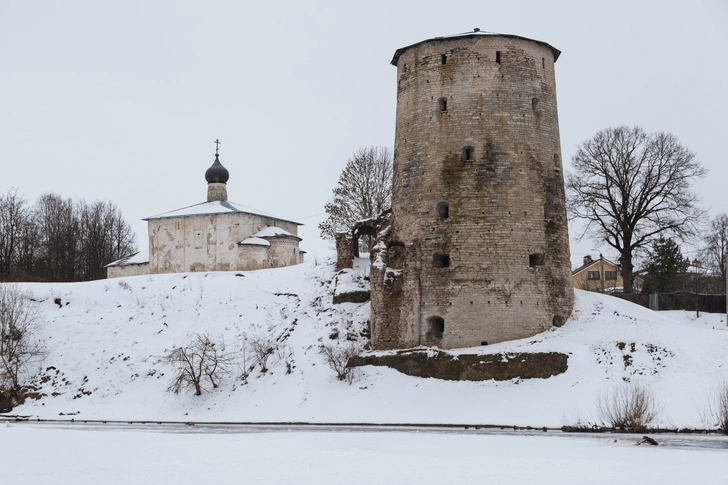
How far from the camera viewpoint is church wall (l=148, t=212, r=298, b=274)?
4478cm

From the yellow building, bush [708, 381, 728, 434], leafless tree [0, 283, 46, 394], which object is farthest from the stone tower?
the yellow building

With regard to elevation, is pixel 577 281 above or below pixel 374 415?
above

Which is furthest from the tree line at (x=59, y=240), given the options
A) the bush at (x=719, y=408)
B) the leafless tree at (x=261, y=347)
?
the bush at (x=719, y=408)

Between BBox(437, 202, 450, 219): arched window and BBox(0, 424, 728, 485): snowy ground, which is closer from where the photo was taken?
BBox(0, 424, 728, 485): snowy ground

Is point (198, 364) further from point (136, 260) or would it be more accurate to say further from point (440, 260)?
point (136, 260)

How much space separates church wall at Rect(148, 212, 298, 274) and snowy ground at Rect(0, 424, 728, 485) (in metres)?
25.0

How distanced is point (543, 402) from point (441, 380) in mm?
3233

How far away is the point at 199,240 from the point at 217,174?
4922mm

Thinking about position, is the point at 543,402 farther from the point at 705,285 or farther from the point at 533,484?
the point at 705,285

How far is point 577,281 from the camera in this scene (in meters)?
63.9

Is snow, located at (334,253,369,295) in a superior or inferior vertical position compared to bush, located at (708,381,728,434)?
superior

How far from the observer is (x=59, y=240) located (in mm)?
56500

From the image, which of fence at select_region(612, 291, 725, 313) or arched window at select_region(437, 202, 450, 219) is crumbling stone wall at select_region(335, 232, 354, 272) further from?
fence at select_region(612, 291, 725, 313)

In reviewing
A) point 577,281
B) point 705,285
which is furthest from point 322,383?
point 577,281
